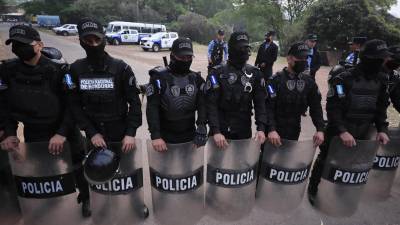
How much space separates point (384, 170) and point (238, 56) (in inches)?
85.6

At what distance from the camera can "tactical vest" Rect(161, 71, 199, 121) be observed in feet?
9.65

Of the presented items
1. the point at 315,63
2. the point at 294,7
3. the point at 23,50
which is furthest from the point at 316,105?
the point at 294,7

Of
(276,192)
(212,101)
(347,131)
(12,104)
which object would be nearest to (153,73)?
(212,101)

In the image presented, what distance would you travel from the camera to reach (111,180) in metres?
2.86

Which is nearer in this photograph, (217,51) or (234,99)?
(234,99)

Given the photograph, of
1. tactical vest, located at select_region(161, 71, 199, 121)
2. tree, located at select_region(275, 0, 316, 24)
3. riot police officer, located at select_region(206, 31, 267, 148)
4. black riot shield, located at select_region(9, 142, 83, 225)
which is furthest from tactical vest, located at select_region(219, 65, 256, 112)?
tree, located at select_region(275, 0, 316, 24)

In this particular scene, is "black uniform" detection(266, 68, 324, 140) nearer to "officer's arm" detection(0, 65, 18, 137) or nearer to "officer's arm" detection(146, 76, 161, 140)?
"officer's arm" detection(146, 76, 161, 140)

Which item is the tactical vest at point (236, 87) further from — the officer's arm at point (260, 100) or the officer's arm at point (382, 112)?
the officer's arm at point (382, 112)

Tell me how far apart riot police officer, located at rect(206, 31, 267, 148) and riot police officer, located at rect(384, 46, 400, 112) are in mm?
1776

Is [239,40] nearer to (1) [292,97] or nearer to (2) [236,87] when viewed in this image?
(2) [236,87]

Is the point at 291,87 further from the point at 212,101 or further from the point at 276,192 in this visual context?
the point at 276,192

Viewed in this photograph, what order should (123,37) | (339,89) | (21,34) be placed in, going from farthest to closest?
(123,37) → (339,89) → (21,34)

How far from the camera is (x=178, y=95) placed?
294 cm

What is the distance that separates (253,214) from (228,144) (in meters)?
0.94
